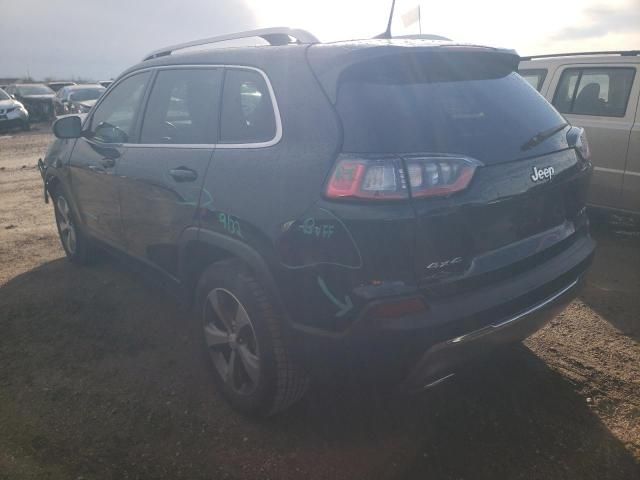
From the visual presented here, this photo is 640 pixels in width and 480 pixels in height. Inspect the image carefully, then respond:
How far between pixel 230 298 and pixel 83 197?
2169mm

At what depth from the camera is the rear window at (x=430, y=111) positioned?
1.97m

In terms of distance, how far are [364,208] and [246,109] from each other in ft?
3.16

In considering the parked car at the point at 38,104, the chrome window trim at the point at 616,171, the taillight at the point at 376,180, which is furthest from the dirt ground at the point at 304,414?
the parked car at the point at 38,104

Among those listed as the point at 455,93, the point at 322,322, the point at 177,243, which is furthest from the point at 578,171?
the point at 177,243

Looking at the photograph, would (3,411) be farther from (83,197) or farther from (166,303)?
(83,197)

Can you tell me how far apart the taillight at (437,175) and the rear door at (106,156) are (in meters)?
2.16

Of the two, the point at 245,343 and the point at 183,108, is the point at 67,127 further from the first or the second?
the point at 245,343

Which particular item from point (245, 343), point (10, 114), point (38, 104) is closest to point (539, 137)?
point (245, 343)

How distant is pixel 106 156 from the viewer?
3543 mm

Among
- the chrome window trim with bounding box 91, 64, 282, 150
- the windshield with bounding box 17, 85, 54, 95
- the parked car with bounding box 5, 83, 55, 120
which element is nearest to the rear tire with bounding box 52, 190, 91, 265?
the chrome window trim with bounding box 91, 64, 282, 150

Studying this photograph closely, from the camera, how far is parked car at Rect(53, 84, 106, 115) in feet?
59.1

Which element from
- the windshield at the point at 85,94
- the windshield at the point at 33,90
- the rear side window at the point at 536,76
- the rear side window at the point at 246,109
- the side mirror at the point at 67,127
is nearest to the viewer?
the rear side window at the point at 246,109

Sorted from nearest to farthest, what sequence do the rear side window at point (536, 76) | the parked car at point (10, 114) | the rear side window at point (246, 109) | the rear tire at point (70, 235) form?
the rear side window at point (246, 109) < the rear tire at point (70, 235) < the rear side window at point (536, 76) < the parked car at point (10, 114)

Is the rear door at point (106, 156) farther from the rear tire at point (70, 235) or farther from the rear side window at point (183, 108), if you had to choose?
the rear tire at point (70, 235)
